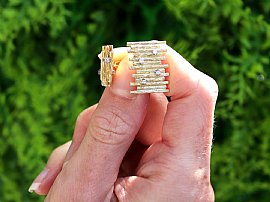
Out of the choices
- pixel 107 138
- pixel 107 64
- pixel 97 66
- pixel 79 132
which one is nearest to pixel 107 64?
pixel 107 64

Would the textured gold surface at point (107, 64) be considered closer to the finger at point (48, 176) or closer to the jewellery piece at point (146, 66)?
the jewellery piece at point (146, 66)

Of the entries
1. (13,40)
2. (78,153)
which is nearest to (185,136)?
(78,153)

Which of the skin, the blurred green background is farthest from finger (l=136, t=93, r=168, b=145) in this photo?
the blurred green background

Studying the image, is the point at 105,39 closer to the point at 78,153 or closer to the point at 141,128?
the point at 141,128

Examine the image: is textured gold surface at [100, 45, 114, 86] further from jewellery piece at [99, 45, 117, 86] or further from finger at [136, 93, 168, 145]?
finger at [136, 93, 168, 145]

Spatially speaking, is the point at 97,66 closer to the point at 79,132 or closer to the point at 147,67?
the point at 79,132
